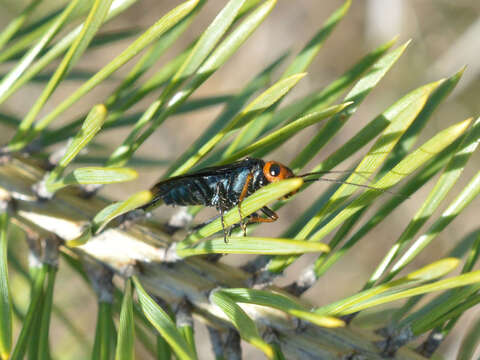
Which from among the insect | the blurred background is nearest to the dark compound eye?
the insect

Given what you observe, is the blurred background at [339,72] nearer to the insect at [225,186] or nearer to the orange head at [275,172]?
the insect at [225,186]

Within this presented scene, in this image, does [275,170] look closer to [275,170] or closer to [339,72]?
[275,170]

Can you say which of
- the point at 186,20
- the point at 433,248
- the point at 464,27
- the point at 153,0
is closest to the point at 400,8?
the point at 464,27

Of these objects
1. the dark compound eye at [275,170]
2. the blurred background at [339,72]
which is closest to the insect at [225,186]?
the dark compound eye at [275,170]

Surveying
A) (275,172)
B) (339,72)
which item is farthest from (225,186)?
(339,72)

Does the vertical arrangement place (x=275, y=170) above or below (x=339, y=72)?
below

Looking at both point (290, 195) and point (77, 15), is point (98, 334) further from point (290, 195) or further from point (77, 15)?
point (77, 15)
